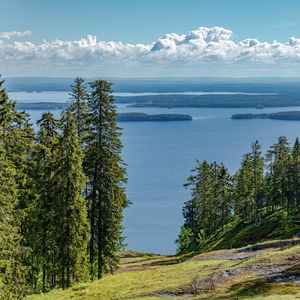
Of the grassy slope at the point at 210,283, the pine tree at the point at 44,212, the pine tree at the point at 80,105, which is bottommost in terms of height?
the grassy slope at the point at 210,283

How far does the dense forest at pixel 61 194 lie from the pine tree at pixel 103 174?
82 mm

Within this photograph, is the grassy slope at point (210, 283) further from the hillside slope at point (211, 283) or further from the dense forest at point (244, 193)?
the dense forest at point (244, 193)

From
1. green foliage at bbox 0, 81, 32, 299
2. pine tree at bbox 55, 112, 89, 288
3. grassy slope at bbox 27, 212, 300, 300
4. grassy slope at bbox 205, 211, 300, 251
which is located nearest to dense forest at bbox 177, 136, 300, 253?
grassy slope at bbox 205, 211, 300, 251

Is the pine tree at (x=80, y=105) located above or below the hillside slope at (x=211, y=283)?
above

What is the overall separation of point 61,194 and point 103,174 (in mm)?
5188

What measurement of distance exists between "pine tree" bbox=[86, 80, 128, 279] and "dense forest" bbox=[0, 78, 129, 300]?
0.27ft

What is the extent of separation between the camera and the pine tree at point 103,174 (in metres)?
37.9

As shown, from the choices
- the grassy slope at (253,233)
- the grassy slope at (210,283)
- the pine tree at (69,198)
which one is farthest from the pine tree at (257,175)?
the pine tree at (69,198)

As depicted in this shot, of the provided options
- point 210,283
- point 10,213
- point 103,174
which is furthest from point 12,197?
point 210,283

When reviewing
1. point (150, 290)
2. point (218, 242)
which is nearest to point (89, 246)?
point (150, 290)

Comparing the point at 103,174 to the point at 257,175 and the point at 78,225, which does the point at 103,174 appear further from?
the point at 257,175

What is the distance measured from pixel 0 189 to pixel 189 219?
3651 inches

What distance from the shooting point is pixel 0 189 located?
26188 millimetres

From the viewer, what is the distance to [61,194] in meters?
33.9
